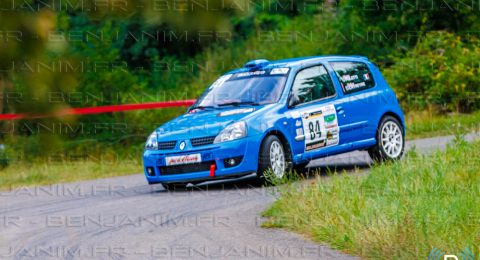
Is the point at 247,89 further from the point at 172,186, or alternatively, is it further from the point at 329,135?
the point at 172,186

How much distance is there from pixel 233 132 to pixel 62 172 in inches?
198

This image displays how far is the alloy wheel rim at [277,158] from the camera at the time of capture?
37.0 ft

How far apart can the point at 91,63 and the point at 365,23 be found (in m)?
25.7

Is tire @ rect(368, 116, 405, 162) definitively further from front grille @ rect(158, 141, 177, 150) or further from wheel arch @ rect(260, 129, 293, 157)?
front grille @ rect(158, 141, 177, 150)

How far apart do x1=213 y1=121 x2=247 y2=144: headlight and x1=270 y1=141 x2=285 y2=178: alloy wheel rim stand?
1.45 feet

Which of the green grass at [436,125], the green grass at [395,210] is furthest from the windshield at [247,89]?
the green grass at [436,125]

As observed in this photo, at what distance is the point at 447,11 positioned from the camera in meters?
26.3

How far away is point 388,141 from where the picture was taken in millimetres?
13250

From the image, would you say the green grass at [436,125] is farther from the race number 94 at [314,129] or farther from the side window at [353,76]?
the race number 94 at [314,129]

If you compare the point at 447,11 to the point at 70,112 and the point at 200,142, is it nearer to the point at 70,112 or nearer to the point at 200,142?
the point at 200,142

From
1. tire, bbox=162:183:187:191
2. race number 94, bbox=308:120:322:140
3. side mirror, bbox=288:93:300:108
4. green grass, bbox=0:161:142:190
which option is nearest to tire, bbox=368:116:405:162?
race number 94, bbox=308:120:322:140

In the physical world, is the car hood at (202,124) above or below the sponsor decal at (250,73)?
below

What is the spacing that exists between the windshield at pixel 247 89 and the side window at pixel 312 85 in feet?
0.72

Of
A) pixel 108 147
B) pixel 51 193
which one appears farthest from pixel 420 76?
pixel 51 193
